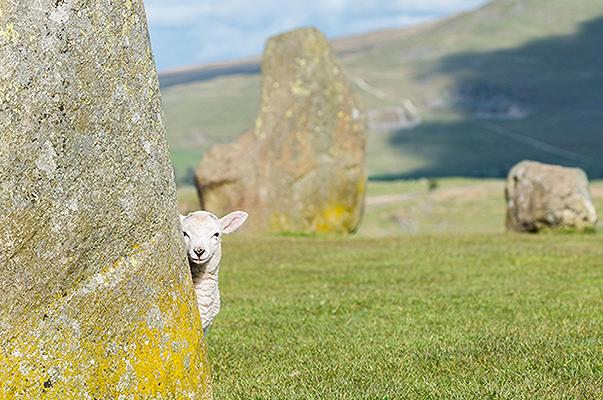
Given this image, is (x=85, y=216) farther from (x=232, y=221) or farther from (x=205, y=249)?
(x=232, y=221)

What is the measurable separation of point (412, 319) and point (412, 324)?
1.14 feet

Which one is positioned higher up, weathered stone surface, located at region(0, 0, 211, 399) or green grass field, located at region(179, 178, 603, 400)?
weathered stone surface, located at region(0, 0, 211, 399)

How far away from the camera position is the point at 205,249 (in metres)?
9.33

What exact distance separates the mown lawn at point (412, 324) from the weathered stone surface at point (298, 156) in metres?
7.37

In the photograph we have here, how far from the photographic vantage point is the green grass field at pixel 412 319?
930cm

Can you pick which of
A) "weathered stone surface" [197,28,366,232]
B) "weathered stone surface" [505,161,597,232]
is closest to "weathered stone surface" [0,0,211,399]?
"weathered stone surface" [505,161,597,232]

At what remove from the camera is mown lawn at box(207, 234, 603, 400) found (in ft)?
30.4

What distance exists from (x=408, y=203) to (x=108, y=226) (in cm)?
5599

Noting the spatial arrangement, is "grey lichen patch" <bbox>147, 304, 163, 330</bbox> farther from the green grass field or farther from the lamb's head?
the lamb's head

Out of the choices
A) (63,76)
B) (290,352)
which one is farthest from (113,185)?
(290,352)

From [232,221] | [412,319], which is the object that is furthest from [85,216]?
[412,319]

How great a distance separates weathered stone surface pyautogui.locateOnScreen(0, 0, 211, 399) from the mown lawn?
6.90 feet

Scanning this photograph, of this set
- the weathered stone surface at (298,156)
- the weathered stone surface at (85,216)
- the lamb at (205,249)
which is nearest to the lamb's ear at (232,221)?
the lamb at (205,249)

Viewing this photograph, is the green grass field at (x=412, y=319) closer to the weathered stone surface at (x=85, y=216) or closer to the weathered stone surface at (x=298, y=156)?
the weathered stone surface at (x=85, y=216)
